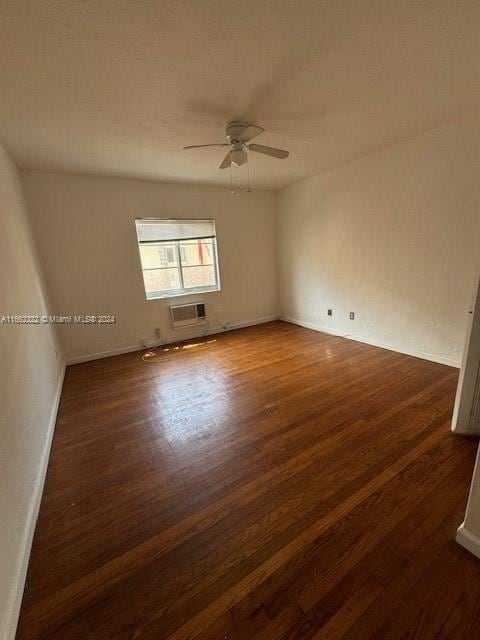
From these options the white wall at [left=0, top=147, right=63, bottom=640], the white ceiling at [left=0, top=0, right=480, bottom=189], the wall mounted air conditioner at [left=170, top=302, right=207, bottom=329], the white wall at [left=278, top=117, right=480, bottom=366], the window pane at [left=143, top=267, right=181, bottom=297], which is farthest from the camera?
the wall mounted air conditioner at [left=170, top=302, right=207, bottom=329]

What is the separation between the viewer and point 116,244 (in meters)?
3.68

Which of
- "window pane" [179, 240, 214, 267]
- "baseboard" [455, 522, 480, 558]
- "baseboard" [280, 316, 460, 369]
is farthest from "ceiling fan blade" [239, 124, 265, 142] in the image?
"baseboard" [280, 316, 460, 369]

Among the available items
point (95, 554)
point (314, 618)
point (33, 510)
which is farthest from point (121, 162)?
point (314, 618)

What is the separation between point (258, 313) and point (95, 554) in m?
4.15

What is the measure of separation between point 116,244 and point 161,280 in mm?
813

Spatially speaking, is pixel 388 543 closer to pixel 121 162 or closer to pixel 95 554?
pixel 95 554

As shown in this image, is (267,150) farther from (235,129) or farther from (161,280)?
(161,280)

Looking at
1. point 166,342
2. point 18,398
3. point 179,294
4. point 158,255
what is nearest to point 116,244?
point 158,255

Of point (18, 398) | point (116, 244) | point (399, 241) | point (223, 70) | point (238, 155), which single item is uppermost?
point (223, 70)

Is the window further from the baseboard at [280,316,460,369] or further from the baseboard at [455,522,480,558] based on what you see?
the baseboard at [455,522,480,558]

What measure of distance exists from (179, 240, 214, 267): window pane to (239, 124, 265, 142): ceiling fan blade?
83.7 inches

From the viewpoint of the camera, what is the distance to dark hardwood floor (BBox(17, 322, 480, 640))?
99 cm

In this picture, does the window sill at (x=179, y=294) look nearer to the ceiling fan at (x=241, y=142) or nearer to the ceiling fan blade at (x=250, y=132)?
the ceiling fan at (x=241, y=142)

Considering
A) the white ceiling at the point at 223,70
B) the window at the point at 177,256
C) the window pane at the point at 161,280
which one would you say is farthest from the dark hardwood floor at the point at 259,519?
the white ceiling at the point at 223,70
